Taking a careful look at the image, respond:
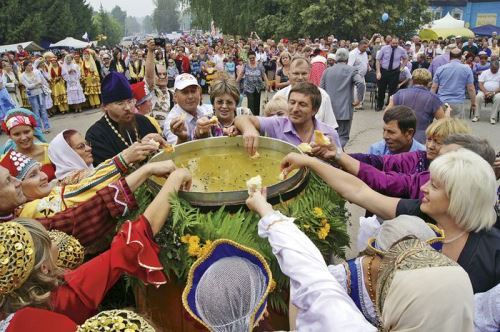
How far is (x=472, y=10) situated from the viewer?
47.0 m

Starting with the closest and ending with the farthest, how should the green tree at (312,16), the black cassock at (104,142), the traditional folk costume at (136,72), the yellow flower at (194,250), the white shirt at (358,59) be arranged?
1. the yellow flower at (194,250)
2. the black cassock at (104,142)
3. the white shirt at (358,59)
4. the traditional folk costume at (136,72)
5. the green tree at (312,16)

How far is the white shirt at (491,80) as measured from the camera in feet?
37.9

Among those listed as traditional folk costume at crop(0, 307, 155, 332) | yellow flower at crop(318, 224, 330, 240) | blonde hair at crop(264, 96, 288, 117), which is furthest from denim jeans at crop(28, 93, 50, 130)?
traditional folk costume at crop(0, 307, 155, 332)

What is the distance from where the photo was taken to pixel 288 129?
3.51 metres

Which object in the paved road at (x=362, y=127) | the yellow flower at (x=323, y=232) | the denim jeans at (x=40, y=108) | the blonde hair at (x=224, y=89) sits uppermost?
the blonde hair at (x=224, y=89)

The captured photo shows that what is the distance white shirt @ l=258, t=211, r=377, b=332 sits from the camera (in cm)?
143

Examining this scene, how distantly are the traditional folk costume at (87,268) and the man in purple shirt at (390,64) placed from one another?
461 inches

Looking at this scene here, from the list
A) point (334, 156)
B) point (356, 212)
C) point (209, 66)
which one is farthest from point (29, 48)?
point (334, 156)

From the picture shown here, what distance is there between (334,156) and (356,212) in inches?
133

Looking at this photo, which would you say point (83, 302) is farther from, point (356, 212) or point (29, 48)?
point (29, 48)

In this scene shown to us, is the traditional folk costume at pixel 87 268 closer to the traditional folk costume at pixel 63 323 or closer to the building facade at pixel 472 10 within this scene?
the traditional folk costume at pixel 63 323

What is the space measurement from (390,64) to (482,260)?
11.6m

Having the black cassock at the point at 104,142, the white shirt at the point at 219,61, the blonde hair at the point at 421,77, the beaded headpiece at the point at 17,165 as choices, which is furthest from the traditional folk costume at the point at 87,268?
the white shirt at the point at 219,61

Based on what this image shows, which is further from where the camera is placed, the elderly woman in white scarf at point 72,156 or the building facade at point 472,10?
the building facade at point 472,10
